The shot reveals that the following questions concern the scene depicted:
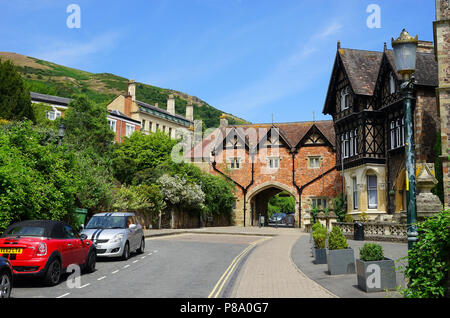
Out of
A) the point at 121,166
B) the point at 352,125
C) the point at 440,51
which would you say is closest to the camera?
the point at 440,51

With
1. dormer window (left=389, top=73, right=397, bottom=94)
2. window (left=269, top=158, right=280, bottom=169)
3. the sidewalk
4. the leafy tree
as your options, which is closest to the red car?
the sidewalk

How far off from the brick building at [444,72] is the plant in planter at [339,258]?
13.4 m

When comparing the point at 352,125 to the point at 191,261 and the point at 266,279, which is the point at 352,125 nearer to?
the point at 191,261

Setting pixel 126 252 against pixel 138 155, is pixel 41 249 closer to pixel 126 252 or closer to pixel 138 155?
pixel 126 252

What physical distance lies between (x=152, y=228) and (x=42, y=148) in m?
20.2

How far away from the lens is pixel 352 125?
3606cm

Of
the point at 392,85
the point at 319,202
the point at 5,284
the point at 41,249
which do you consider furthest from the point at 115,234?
the point at 319,202

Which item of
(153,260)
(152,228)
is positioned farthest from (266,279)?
(152,228)

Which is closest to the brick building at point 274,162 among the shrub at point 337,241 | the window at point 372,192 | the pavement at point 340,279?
the window at point 372,192

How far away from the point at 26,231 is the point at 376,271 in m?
8.31

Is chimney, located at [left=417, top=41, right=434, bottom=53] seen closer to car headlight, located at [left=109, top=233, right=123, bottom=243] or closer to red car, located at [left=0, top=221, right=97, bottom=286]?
car headlight, located at [left=109, top=233, right=123, bottom=243]

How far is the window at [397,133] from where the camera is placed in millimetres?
31062
